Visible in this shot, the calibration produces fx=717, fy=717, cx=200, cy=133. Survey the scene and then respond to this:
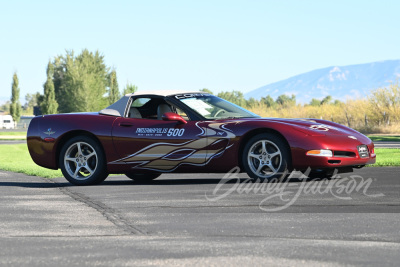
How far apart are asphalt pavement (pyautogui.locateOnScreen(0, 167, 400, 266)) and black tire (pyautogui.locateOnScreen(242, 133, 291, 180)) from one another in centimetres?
24

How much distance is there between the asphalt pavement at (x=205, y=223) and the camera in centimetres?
503

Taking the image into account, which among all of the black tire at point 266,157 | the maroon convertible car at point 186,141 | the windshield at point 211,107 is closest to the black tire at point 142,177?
the maroon convertible car at point 186,141

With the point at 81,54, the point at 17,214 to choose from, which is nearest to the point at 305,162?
the point at 17,214

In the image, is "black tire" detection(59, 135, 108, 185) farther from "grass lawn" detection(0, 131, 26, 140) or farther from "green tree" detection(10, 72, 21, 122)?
"green tree" detection(10, 72, 21, 122)

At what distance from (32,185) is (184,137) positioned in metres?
2.67

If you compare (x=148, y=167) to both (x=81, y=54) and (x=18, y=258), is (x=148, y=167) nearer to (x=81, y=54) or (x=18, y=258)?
(x=18, y=258)

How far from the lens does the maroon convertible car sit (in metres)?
9.86

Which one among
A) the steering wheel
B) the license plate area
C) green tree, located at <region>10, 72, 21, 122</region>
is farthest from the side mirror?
green tree, located at <region>10, 72, 21, 122</region>

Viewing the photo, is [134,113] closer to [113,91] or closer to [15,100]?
[113,91]

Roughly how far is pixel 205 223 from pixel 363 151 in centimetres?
419

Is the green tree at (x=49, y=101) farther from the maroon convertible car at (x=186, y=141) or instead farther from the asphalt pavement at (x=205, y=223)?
the asphalt pavement at (x=205, y=223)

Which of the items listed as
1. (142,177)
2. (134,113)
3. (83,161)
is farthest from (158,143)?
(142,177)

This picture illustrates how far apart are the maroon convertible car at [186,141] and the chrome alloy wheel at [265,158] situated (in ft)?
0.05

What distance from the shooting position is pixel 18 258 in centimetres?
502
